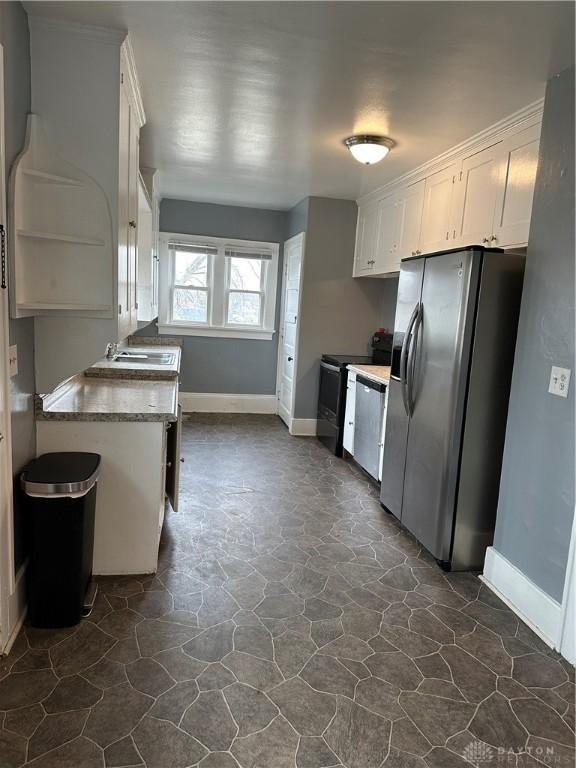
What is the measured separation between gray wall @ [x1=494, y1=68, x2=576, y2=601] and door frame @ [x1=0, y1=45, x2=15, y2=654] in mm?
2351

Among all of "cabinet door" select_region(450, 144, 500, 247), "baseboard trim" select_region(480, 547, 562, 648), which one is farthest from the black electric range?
"baseboard trim" select_region(480, 547, 562, 648)

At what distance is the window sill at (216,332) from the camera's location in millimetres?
6125

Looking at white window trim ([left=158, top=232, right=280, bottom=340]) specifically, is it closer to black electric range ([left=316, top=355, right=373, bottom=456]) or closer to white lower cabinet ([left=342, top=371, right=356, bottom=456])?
black electric range ([left=316, top=355, right=373, bottom=456])

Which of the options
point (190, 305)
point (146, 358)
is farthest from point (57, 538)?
point (190, 305)

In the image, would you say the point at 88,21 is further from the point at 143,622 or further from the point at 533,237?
the point at 143,622

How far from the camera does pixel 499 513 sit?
8.83 feet

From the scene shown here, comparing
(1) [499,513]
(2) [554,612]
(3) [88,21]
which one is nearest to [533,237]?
(1) [499,513]

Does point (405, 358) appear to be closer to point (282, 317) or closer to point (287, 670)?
point (287, 670)

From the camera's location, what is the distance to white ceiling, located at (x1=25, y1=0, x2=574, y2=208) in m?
1.98

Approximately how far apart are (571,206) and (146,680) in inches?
106

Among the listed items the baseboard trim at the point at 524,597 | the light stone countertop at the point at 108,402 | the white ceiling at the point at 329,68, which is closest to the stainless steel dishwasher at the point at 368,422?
the baseboard trim at the point at 524,597

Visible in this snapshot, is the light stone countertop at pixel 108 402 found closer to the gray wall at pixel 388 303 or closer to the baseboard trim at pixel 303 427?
the baseboard trim at pixel 303 427

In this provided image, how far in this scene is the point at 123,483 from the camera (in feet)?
8.30

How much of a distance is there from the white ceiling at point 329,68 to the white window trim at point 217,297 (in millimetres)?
2237
